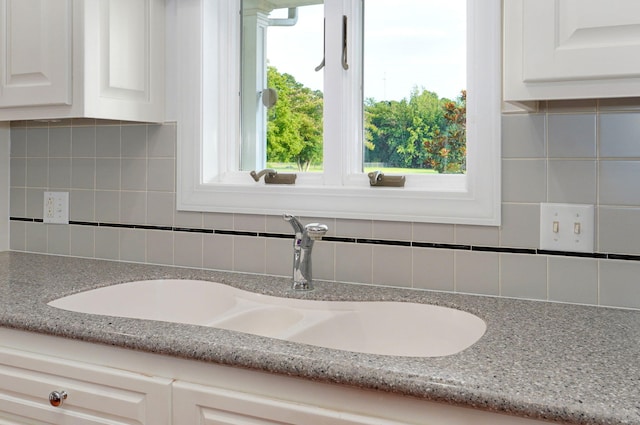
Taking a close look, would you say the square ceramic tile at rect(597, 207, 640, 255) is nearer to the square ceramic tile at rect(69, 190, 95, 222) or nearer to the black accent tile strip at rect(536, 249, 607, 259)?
the black accent tile strip at rect(536, 249, 607, 259)

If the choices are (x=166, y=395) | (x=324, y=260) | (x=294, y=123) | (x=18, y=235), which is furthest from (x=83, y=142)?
(x=166, y=395)

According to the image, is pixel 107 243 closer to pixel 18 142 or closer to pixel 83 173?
pixel 83 173

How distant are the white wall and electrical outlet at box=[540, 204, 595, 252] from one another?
1.89m

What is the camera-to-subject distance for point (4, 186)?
226cm

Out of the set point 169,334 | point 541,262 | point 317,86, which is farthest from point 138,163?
point 541,262

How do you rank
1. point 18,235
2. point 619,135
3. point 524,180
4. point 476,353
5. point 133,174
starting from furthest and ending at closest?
point 18,235
point 133,174
point 524,180
point 619,135
point 476,353

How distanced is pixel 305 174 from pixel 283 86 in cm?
30

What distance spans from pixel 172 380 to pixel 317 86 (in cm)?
105

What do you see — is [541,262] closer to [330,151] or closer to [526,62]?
[526,62]

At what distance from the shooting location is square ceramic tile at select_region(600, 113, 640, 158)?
138 centimetres

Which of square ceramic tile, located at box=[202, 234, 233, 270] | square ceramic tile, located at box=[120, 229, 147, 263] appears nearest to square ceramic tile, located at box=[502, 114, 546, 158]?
square ceramic tile, located at box=[202, 234, 233, 270]

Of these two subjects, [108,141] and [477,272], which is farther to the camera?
[108,141]

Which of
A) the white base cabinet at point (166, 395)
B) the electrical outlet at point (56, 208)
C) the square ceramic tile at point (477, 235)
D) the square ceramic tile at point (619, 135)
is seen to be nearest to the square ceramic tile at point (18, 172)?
the electrical outlet at point (56, 208)

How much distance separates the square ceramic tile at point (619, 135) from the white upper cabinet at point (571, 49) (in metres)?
0.30
